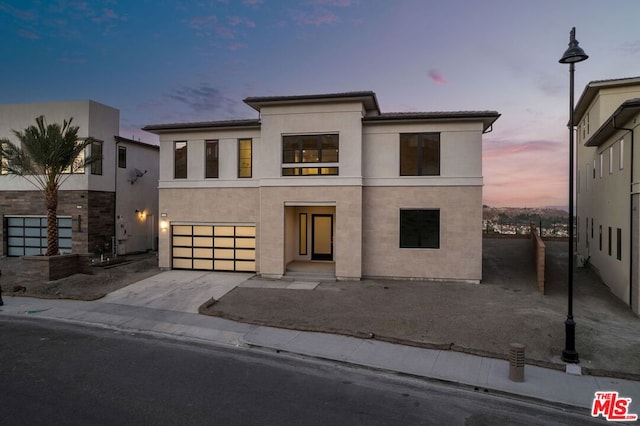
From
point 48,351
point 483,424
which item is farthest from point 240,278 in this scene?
point 483,424

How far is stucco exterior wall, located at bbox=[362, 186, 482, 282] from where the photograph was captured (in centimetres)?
1762

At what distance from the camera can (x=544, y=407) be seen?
7750 mm

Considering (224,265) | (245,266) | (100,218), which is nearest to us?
(245,266)

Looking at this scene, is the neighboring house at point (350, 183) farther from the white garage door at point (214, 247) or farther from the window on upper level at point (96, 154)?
the window on upper level at point (96, 154)

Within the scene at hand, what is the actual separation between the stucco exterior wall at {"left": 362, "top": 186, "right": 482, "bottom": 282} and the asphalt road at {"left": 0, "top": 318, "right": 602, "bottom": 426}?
9.16 m

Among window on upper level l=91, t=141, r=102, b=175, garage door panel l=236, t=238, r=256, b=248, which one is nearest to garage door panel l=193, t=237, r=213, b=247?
garage door panel l=236, t=238, r=256, b=248

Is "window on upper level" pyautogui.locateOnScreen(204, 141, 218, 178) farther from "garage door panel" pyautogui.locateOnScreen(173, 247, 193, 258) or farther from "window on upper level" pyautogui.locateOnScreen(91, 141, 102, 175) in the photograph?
"window on upper level" pyautogui.locateOnScreen(91, 141, 102, 175)

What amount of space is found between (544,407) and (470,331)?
12.2 ft

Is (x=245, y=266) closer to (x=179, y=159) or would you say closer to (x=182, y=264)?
(x=182, y=264)

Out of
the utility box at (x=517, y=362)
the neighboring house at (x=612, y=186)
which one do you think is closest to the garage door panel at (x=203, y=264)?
the utility box at (x=517, y=362)

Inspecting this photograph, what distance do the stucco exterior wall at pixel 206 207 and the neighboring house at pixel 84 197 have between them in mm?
5383

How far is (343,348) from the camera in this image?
1055cm

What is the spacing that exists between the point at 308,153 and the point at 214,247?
6588 mm
